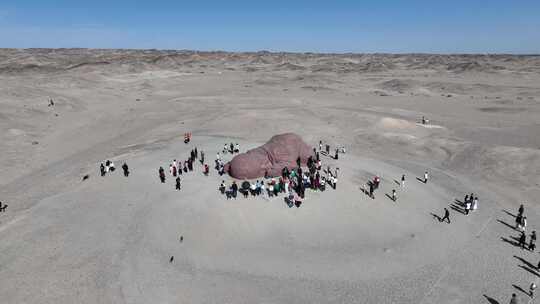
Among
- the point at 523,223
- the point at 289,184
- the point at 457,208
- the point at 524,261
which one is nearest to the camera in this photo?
the point at 524,261

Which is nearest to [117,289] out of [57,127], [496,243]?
[496,243]

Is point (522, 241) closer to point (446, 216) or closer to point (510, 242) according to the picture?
point (510, 242)

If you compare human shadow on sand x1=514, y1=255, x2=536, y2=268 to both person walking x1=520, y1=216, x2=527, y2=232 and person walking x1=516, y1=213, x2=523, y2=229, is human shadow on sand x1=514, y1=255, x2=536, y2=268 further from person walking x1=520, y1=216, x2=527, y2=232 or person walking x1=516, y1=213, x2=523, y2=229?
person walking x1=516, y1=213, x2=523, y2=229

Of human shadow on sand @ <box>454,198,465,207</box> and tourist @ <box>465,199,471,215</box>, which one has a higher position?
tourist @ <box>465,199,471,215</box>

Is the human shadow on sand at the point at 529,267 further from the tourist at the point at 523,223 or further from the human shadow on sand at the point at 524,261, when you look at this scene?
the tourist at the point at 523,223

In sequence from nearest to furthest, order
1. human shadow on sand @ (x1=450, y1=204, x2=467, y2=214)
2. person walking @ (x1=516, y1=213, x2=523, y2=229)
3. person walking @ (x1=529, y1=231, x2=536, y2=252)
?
person walking @ (x1=529, y1=231, x2=536, y2=252), person walking @ (x1=516, y1=213, x2=523, y2=229), human shadow on sand @ (x1=450, y1=204, x2=467, y2=214)

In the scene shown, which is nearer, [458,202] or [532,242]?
[532,242]

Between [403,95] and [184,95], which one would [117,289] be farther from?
[403,95]

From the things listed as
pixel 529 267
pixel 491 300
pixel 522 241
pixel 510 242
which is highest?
pixel 522 241

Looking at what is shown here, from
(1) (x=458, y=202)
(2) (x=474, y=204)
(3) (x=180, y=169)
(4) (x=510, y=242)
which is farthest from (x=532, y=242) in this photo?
(3) (x=180, y=169)

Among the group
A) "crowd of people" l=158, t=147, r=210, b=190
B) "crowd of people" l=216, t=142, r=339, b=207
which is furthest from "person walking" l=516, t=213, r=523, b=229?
"crowd of people" l=158, t=147, r=210, b=190

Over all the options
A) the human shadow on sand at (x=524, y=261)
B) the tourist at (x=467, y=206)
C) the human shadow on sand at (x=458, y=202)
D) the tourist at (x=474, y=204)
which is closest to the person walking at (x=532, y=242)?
the human shadow on sand at (x=524, y=261)

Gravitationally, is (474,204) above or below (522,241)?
above
